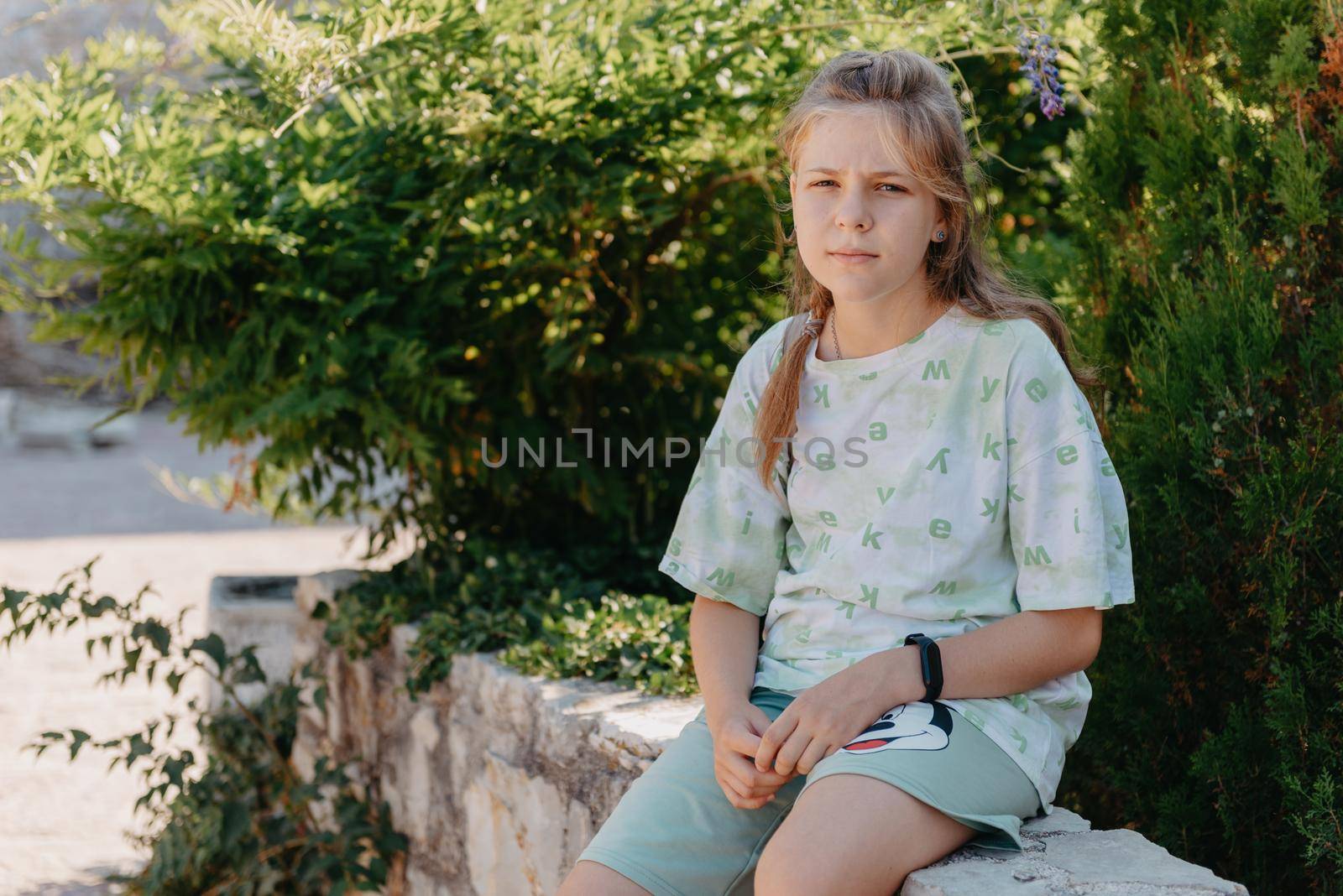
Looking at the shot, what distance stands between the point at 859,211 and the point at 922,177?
0.09m

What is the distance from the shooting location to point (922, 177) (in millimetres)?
1603

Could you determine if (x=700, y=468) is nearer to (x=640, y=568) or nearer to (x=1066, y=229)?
(x=640, y=568)

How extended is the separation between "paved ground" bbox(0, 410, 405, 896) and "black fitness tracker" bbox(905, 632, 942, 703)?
7.50 feet

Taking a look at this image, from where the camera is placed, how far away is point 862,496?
5.51 feet

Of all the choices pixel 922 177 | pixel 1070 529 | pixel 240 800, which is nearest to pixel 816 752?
pixel 1070 529

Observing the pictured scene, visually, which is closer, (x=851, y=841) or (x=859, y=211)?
(x=851, y=841)

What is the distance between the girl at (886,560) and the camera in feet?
4.89

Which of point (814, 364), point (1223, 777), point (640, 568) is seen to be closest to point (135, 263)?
point (640, 568)

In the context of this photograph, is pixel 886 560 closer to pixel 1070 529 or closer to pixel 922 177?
pixel 1070 529

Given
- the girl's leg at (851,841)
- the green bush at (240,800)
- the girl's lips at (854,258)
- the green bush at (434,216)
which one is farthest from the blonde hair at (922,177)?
the green bush at (240,800)

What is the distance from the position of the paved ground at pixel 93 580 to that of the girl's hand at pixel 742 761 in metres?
2.11

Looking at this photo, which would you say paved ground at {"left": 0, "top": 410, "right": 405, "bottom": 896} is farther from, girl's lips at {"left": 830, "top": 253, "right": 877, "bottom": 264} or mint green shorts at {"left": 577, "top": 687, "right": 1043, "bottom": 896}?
girl's lips at {"left": 830, "top": 253, "right": 877, "bottom": 264}

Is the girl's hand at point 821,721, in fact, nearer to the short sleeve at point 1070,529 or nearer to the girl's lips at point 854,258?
the short sleeve at point 1070,529

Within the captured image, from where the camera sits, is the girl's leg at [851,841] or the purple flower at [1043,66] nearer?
the girl's leg at [851,841]
